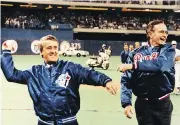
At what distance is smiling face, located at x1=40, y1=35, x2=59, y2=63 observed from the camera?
3.96 metres

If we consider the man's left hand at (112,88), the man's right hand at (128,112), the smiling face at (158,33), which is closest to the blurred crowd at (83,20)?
the smiling face at (158,33)

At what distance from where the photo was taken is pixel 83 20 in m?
29.2

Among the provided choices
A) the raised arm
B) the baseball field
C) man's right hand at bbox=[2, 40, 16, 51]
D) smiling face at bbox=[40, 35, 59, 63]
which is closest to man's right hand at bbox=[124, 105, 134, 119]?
smiling face at bbox=[40, 35, 59, 63]

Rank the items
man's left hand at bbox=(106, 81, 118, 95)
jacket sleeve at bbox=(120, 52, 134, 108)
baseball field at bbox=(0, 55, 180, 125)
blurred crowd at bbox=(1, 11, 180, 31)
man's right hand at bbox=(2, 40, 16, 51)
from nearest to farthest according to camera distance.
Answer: man's left hand at bbox=(106, 81, 118, 95) → man's right hand at bbox=(2, 40, 16, 51) → jacket sleeve at bbox=(120, 52, 134, 108) → baseball field at bbox=(0, 55, 180, 125) → blurred crowd at bbox=(1, 11, 180, 31)

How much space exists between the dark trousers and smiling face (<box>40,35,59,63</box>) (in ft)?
3.38

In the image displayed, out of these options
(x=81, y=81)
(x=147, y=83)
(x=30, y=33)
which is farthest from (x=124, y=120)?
(x=30, y=33)

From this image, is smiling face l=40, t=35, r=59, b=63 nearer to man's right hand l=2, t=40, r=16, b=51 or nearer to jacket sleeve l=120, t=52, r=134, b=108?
man's right hand l=2, t=40, r=16, b=51

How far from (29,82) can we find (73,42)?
73.7ft

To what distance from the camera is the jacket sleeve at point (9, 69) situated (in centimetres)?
397

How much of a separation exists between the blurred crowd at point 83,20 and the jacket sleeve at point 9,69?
815 inches

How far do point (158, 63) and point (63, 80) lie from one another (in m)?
0.89

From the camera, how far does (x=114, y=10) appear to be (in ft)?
92.5

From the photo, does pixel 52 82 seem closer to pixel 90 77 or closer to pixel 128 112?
pixel 90 77

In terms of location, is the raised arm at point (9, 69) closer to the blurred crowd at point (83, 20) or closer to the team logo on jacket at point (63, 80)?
the team logo on jacket at point (63, 80)
